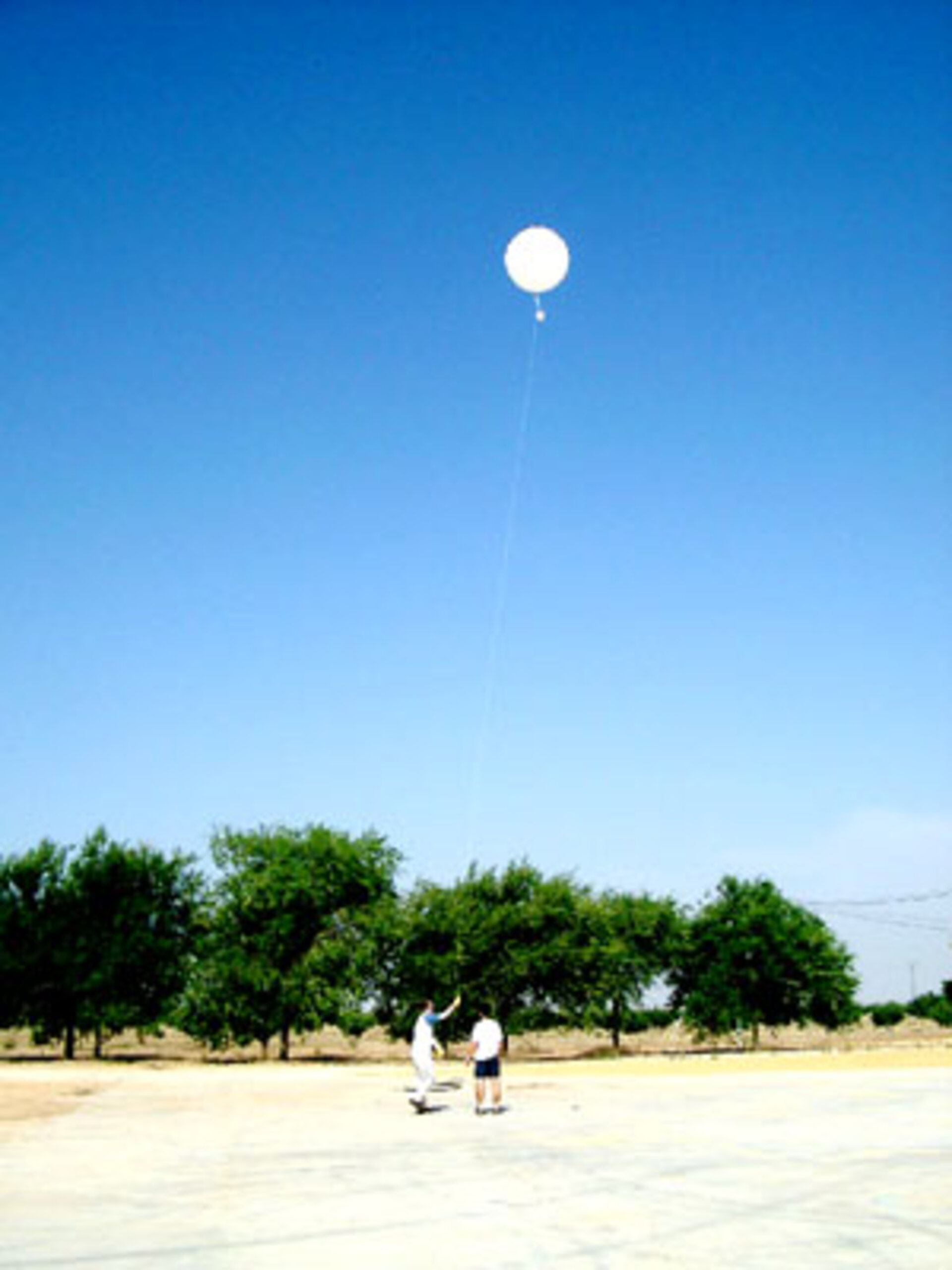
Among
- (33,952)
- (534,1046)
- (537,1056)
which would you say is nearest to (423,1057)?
(33,952)

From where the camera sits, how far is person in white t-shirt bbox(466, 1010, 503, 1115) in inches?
793

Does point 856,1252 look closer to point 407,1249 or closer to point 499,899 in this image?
point 407,1249

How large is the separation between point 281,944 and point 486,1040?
23611mm

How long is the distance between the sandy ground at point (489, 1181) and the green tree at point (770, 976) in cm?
2498

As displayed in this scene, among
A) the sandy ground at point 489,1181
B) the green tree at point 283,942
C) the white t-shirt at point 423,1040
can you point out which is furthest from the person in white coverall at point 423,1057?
the green tree at point 283,942

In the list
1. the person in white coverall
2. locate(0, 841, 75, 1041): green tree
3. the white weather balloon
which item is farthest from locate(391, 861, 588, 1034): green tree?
the white weather balloon

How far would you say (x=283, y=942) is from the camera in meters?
42.6

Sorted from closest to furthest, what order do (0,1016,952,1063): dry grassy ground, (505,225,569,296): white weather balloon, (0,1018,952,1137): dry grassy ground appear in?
(505,225,569,296): white weather balloon → (0,1018,952,1137): dry grassy ground → (0,1016,952,1063): dry grassy ground

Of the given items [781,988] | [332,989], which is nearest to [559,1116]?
[332,989]

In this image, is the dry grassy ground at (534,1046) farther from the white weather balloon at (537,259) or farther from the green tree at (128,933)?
the white weather balloon at (537,259)

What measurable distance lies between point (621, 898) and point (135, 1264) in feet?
156

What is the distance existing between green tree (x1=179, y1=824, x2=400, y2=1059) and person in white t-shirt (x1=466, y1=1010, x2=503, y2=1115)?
22341 millimetres

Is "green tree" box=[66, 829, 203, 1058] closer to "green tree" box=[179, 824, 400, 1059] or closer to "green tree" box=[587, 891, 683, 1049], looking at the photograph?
"green tree" box=[179, 824, 400, 1059]

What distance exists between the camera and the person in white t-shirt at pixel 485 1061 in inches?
793
